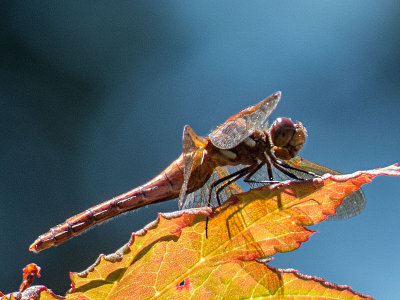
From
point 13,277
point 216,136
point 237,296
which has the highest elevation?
point 13,277

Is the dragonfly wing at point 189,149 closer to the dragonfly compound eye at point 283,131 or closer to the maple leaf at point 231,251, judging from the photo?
the dragonfly compound eye at point 283,131

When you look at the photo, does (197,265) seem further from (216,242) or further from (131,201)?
(131,201)

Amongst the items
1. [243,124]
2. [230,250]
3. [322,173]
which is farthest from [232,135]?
[230,250]

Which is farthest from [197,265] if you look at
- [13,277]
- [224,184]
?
[13,277]

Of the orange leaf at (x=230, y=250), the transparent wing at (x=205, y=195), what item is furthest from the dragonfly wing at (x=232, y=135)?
the orange leaf at (x=230, y=250)

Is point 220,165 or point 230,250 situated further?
point 220,165

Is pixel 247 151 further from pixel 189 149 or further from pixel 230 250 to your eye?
pixel 230 250
